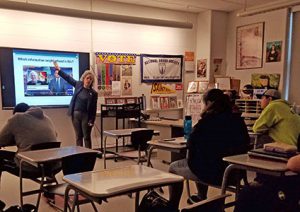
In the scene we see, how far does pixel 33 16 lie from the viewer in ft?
18.7

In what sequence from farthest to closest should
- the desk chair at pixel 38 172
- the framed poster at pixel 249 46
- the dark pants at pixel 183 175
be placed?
the framed poster at pixel 249 46
the desk chair at pixel 38 172
the dark pants at pixel 183 175

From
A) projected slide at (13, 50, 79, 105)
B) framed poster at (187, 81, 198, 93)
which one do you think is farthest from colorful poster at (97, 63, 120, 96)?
framed poster at (187, 81, 198, 93)

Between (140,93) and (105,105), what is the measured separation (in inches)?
46.9

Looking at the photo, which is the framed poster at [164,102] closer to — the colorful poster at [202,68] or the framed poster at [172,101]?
the framed poster at [172,101]

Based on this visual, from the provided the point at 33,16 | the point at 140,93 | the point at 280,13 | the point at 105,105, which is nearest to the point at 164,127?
the point at 105,105

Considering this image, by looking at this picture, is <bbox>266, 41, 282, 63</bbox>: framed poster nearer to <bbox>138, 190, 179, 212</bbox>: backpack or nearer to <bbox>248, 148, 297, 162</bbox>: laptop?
<bbox>248, 148, 297, 162</bbox>: laptop

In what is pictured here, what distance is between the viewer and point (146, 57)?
7023mm

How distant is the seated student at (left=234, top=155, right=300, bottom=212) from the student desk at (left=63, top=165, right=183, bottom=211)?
1.28 feet

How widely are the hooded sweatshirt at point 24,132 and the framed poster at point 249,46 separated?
5.25m

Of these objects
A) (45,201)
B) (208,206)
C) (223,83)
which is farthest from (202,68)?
(208,206)

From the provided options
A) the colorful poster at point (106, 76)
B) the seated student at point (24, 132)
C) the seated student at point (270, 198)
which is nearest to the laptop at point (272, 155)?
the seated student at point (270, 198)

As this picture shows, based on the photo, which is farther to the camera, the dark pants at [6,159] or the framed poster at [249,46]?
the framed poster at [249,46]

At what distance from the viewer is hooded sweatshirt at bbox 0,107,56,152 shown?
10.5ft

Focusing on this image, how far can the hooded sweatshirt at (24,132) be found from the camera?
3.19 meters
